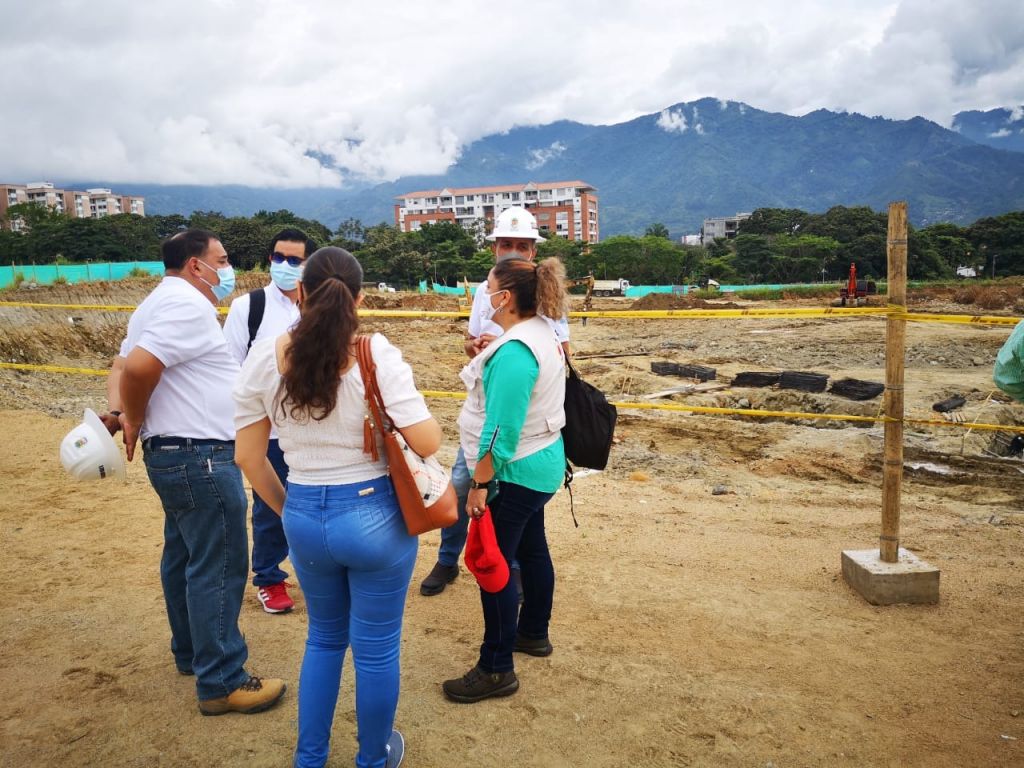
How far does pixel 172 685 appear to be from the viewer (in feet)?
9.56

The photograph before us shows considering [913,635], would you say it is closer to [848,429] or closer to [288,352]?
[288,352]

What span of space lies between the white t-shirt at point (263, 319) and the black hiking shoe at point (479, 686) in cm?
185

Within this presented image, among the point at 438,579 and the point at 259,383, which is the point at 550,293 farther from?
the point at 438,579

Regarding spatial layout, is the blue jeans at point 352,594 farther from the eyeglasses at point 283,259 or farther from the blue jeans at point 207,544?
the eyeglasses at point 283,259

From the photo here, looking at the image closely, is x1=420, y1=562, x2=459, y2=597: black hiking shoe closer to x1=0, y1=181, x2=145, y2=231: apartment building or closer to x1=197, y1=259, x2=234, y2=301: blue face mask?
x1=197, y1=259, x2=234, y2=301: blue face mask

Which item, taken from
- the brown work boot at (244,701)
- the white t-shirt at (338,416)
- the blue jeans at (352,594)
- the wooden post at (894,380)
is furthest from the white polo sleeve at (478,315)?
the wooden post at (894,380)

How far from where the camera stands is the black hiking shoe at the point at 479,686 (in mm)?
2742

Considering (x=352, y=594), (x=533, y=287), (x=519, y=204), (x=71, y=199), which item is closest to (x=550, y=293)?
(x=533, y=287)

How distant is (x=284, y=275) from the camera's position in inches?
135

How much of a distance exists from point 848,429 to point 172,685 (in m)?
8.92

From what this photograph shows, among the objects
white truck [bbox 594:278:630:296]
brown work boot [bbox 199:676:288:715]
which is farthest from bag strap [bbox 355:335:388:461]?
white truck [bbox 594:278:630:296]

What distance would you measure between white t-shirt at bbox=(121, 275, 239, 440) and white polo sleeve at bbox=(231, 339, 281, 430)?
0.52 metres

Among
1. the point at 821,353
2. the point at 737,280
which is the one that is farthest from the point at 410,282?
the point at 821,353

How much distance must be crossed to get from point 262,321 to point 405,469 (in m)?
1.81
